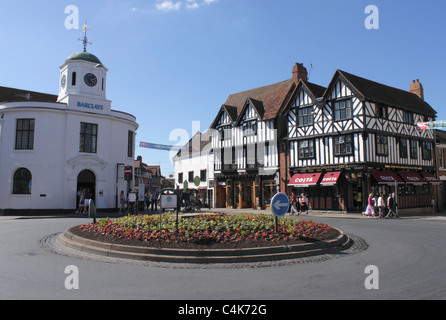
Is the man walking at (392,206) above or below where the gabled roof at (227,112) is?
below

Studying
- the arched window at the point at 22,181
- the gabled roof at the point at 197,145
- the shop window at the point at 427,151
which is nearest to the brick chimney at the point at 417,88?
the shop window at the point at 427,151

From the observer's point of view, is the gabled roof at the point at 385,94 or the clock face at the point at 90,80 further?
the clock face at the point at 90,80

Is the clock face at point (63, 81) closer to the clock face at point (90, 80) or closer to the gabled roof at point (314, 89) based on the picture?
the clock face at point (90, 80)

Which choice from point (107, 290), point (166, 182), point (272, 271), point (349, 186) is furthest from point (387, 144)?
point (166, 182)

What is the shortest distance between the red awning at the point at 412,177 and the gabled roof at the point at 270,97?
1211 cm

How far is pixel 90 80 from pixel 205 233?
76.7 feet

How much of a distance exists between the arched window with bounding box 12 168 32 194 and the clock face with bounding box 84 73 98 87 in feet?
27.3

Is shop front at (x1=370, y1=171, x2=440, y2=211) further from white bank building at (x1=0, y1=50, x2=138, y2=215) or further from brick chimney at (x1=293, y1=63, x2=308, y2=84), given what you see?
white bank building at (x1=0, y1=50, x2=138, y2=215)

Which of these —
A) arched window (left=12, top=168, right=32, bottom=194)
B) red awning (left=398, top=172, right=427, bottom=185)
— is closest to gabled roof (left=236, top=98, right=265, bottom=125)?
red awning (left=398, top=172, right=427, bottom=185)

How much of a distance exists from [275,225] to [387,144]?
71.5ft

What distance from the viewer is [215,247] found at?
894 centimetres

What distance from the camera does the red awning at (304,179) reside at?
1155 inches

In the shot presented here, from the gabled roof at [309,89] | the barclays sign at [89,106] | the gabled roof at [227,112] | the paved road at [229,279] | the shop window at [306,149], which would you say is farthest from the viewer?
the gabled roof at [227,112]
